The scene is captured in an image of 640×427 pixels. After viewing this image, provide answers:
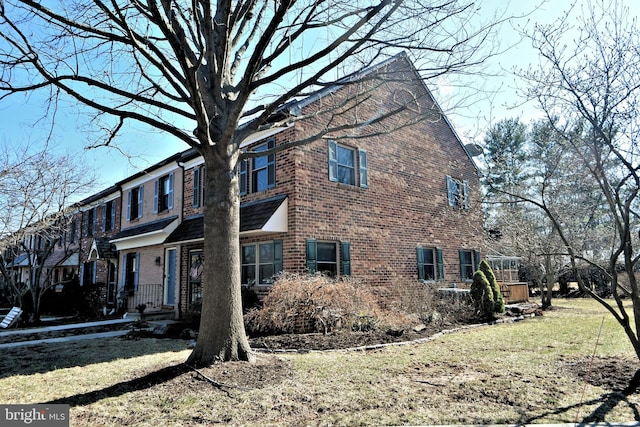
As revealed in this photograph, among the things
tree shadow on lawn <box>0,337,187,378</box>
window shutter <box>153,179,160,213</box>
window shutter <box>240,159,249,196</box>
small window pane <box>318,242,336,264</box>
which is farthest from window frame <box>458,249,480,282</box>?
window shutter <box>153,179,160,213</box>

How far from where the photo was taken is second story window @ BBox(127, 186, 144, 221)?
18.9 metres

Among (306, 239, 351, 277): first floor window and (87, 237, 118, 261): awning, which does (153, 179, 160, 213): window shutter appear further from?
(306, 239, 351, 277): first floor window

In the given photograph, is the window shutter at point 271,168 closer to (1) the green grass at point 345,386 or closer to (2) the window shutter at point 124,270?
(1) the green grass at point 345,386

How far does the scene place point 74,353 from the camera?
8617 mm

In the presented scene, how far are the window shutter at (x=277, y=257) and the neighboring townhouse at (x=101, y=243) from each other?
36.3 ft

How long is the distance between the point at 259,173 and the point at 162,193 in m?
7.03

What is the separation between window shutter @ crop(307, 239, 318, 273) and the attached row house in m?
0.03

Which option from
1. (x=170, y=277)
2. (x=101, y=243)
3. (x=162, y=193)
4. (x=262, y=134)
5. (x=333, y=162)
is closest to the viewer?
(x=333, y=162)

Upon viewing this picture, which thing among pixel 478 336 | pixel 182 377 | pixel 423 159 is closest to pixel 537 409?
pixel 182 377

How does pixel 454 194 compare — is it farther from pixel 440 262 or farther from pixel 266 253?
pixel 266 253

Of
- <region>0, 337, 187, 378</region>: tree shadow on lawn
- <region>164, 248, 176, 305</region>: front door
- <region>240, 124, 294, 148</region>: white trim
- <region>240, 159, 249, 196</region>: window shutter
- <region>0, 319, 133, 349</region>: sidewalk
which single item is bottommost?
<region>0, 319, 133, 349</region>: sidewalk

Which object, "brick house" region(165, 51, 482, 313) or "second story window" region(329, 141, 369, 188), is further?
"second story window" region(329, 141, 369, 188)

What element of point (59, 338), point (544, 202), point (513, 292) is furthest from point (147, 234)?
point (513, 292)

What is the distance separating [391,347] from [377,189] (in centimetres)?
625
